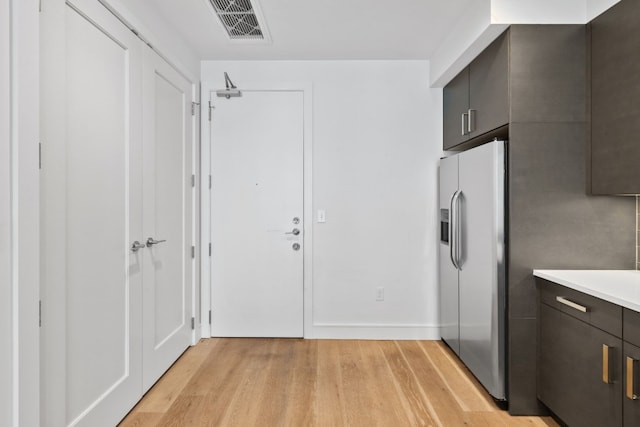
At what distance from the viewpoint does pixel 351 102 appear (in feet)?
11.9

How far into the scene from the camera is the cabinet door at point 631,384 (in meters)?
1.61

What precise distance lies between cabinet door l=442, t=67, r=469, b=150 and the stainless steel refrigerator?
204 mm

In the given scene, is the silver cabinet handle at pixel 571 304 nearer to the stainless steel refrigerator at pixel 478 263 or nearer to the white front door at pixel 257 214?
the stainless steel refrigerator at pixel 478 263

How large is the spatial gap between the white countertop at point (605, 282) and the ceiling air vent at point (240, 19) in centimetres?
236

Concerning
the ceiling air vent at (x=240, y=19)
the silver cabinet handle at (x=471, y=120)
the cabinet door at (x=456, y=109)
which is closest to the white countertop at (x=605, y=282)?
the silver cabinet handle at (x=471, y=120)

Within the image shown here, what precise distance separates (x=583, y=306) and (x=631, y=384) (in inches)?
15.0

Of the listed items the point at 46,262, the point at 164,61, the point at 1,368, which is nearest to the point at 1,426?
the point at 1,368

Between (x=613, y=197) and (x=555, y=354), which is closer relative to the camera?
(x=555, y=354)

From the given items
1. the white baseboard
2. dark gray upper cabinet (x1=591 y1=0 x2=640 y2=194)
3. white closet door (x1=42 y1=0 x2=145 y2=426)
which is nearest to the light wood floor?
the white baseboard

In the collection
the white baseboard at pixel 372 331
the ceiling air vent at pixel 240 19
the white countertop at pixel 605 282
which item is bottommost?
the white baseboard at pixel 372 331

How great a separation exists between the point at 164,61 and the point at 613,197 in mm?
2897

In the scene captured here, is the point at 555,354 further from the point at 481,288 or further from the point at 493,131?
the point at 493,131

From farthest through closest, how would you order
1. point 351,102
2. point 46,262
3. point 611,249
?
point 351,102, point 611,249, point 46,262

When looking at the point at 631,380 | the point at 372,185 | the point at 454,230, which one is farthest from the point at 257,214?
the point at 631,380
